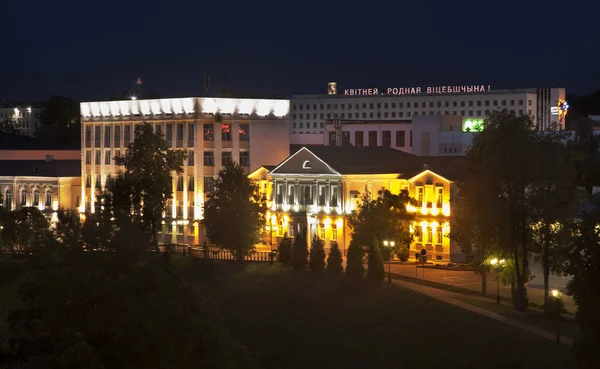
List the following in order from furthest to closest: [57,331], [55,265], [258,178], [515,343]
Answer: [258,178], [515,343], [55,265], [57,331]

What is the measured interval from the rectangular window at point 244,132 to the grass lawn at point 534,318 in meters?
40.4

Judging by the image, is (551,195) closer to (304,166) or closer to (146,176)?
(146,176)

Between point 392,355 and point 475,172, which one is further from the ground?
point 475,172

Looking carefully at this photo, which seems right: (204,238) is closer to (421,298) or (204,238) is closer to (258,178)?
(258,178)

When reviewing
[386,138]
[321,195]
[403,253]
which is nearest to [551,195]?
[403,253]

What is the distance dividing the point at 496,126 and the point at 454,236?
6.99 meters

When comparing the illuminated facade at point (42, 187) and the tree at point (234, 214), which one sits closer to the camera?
the tree at point (234, 214)

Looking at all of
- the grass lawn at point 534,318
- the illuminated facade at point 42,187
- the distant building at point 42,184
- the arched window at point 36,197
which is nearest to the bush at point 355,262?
the grass lawn at point 534,318

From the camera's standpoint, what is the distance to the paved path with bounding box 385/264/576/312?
2213 inches

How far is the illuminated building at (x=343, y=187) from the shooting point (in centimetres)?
7550

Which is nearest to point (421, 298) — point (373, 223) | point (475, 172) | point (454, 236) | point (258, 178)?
point (454, 236)

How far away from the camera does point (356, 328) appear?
55.2m

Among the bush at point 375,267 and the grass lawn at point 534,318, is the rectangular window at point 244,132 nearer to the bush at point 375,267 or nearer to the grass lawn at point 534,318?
the bush at point 375,267

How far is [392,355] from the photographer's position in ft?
167
